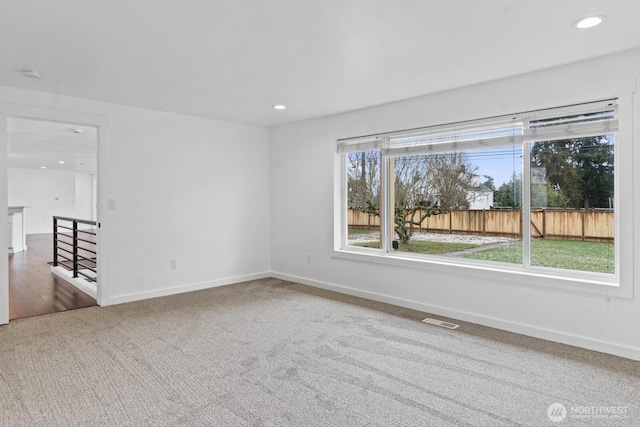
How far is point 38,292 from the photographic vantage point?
4.86 m

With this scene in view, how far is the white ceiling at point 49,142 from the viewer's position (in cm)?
553

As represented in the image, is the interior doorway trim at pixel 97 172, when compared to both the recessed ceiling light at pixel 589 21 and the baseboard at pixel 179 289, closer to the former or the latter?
the baseboard at pixel 179 289

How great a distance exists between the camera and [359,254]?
4.70 meters

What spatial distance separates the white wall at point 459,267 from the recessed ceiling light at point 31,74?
3.01 metres

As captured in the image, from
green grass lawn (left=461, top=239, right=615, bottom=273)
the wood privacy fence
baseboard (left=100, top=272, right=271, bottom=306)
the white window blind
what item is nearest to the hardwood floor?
baseboard (left=100, top=272, right=271, bottom=306)

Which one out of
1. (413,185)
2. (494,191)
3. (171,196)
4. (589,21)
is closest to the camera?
(589,21)

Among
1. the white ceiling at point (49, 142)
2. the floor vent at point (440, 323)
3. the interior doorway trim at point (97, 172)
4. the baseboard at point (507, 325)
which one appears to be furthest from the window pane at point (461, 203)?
the white ceiling at point (49, 142)

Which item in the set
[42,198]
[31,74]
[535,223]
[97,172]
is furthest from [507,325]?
[42,198]

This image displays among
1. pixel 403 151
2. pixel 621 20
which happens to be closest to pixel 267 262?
pixel 403 151

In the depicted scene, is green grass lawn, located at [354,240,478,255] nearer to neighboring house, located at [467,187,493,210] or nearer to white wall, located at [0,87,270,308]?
neighboring house, located at [467,187,493,210]

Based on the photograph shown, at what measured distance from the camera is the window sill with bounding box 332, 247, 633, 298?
2.98m

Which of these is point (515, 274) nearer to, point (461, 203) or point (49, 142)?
point (461, 203)

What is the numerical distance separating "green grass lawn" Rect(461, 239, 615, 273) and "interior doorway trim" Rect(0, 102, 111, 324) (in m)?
4.24

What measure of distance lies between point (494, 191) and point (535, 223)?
1.63 ft
